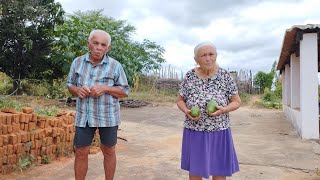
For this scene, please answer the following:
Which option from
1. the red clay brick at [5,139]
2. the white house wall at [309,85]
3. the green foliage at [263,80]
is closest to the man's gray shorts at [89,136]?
the red clay brick at [5,139]

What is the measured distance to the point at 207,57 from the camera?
9.72ft

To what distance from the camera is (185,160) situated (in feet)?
10.0

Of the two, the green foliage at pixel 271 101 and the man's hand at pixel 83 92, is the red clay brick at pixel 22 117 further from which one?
the green foliage at pixel 271 101

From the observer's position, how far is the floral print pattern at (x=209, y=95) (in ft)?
9.71

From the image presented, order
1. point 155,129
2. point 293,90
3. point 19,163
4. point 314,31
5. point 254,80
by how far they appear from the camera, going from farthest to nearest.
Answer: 1. point 254,80
2. point 293,90
3. point 155,129
4. point 314,31
5. point 19,163

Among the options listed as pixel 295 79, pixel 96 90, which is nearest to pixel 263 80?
pixel 295 79

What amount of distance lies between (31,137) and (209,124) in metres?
2.76

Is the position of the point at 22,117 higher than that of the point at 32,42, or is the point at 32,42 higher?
the point at 32,42

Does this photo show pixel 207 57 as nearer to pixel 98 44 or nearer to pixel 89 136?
pixel 98 44

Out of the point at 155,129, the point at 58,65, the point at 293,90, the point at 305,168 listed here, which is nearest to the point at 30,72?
the point at 58,65

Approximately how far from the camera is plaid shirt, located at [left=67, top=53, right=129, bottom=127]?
3166 millimetres

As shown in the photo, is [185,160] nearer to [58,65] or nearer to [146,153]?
[146,153]

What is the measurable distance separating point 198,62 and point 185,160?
32.3 inches

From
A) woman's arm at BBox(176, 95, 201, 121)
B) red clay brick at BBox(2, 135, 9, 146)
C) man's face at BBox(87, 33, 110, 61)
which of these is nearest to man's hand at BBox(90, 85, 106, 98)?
man's face at BBox(87, 33, 110, 61)
